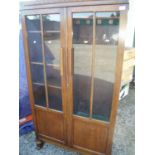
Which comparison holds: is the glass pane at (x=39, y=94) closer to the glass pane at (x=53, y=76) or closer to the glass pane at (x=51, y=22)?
the glass pane at (x=53, y=76)

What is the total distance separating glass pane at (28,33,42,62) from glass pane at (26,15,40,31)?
5cm

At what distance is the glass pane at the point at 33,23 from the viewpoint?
1373mm

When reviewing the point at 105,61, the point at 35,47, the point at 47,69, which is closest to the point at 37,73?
the point at 47,69

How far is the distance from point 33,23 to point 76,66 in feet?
1.85

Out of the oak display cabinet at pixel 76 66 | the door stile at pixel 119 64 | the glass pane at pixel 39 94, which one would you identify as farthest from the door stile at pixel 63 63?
the door stile at pixel 119 64

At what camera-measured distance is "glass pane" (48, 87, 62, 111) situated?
1.55 meters

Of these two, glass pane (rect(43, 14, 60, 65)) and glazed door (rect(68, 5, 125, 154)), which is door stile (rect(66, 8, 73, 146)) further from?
glass pane (rect(43, 14, 60, 65))

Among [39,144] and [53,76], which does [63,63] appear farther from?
[39,144]

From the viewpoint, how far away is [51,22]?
134 cm
